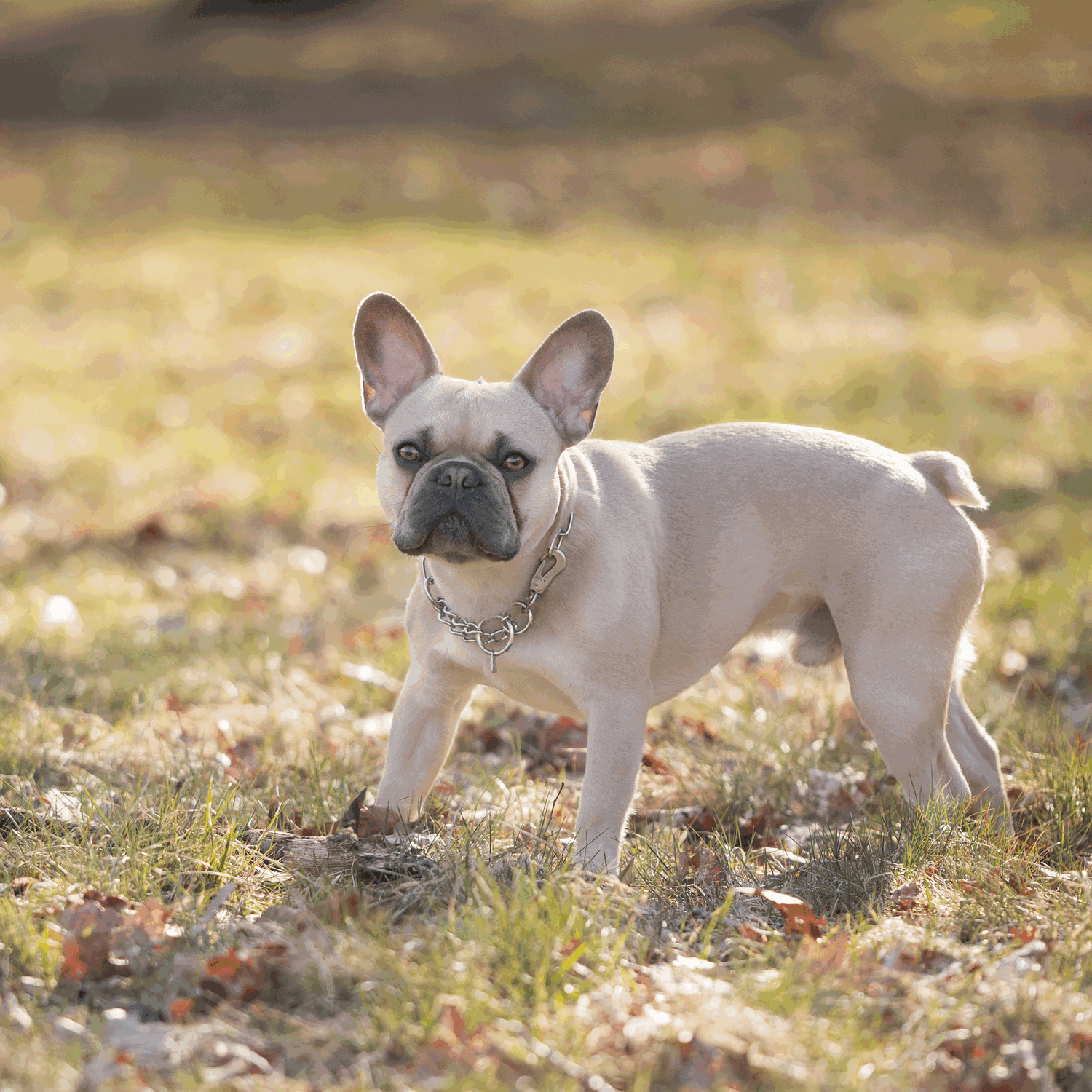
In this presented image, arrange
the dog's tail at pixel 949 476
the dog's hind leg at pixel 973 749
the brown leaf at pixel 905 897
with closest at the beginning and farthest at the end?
the brown leaf at pixel 905 897
the dog's tail at pixel 949 476
the dog's hind leg at pixel 973 749

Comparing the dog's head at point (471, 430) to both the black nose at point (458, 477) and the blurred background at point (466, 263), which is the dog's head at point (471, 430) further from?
the blurred background at point (466, 263)

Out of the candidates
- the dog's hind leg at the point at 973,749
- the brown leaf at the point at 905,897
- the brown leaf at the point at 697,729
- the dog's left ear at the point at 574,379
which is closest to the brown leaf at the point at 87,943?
the dog's left ear at the point at 574,379

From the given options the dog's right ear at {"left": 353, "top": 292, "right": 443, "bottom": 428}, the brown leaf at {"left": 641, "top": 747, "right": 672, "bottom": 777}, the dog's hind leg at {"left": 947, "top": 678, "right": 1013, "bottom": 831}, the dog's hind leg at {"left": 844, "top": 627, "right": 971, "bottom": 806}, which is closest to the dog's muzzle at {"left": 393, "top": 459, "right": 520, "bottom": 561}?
the dog's right ear at {"left": 353, "top": 292, "right": 443, "bottom": 428}

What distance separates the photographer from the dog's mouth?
309 centimetres

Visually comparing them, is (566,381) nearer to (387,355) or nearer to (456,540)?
(387,355)

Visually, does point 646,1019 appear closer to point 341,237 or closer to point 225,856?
point 225,856

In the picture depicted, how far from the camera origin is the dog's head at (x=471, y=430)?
3.12 metres

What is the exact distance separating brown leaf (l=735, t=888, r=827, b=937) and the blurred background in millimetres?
2382

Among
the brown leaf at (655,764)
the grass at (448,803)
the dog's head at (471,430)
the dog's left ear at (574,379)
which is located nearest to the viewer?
the grass at (448,803)

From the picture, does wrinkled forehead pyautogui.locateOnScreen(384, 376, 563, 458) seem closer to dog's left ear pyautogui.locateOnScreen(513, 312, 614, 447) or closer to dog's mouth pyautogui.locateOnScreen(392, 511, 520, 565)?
dog's left ear pyautogui.locateOnScreen(513, 312, 614, 447)

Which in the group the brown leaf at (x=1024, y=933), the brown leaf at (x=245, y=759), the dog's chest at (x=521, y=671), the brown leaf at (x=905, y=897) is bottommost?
the brown leaf at (x=245, y=759)

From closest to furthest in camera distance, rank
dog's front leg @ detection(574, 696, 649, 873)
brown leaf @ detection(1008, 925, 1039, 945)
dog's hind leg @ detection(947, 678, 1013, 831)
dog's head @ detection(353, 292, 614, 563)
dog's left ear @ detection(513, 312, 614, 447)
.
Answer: brown leaf @ detection(1008, 925, 1039, 945), dog's head @ detection(353, 292, 614, 563), dog's front leg @ detection(574, 696, 649, 873), dog's left ear @ detection(513, 312, 614, 447), dog's hind leg @ detection(947, 678, 1013, 831)

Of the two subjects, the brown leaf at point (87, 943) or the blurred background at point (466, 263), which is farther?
the blurred background at point (466, 263)

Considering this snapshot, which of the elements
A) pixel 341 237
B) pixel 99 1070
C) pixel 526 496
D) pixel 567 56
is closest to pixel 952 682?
pixel 526 496
